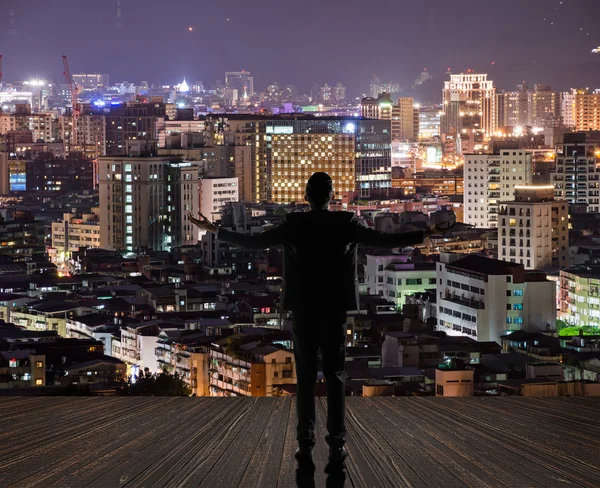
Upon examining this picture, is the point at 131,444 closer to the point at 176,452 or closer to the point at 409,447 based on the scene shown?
the point at 176,452

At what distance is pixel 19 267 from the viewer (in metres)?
29.0

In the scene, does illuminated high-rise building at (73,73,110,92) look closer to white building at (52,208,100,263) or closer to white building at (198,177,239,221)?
white building at (198,177,239,221)

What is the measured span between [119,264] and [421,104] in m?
69.9

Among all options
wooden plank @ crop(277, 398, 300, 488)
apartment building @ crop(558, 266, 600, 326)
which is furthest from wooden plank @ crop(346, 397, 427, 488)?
apartment building @ crop(558, 266, 600, 326)

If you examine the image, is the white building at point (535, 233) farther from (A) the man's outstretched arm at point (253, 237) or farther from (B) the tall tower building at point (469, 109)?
(B) the tall tower building at point (469, 109)

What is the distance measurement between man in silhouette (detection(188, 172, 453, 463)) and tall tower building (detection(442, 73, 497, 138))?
73.0 m

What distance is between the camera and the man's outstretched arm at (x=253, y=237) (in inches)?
138

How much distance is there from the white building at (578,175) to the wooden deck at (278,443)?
37.0 metres

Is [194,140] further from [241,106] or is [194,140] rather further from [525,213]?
[241,106]

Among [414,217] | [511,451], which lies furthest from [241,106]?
[511,451]

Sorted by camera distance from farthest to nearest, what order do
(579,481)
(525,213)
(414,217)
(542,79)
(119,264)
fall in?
(542,79)
(414,217)
(119,264)
(525,213)
(579,481)

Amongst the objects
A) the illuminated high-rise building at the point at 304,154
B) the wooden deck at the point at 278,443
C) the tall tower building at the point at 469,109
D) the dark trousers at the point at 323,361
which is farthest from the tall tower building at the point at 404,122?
the dark trousers at the point at 323,361

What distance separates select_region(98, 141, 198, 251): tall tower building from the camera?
3691 centimetres

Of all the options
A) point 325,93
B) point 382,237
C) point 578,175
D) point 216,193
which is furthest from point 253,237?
point 325,93
